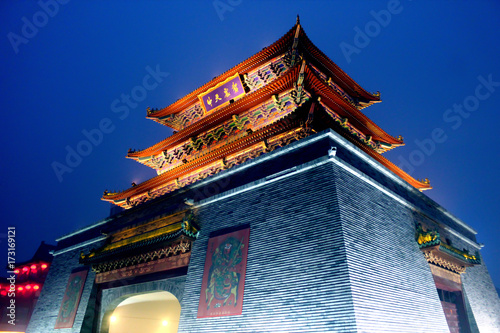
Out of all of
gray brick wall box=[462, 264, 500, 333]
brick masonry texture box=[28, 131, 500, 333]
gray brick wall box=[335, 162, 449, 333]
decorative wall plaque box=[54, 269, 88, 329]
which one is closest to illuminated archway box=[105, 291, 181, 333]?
brick masonry texture box=[28, 131, 500, 333]

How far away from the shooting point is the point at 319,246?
6469 mm

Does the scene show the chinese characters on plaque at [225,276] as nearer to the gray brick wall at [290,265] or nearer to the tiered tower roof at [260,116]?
the gray brick wall at [290,265]

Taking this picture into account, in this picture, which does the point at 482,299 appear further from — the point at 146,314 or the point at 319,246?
the point at 146,314

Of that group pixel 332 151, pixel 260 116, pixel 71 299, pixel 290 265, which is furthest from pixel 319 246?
pixel 71 299

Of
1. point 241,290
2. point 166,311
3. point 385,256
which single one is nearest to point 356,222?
point 385,256

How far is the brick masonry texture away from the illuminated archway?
3.41 ft

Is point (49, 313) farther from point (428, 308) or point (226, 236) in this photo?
point (428, 308)

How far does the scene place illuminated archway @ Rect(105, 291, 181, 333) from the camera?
454 inches

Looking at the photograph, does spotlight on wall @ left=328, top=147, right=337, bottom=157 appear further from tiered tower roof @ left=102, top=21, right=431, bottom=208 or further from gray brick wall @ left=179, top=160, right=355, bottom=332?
tiered tower roof @ left=102, top=21, right=431, bottom=208

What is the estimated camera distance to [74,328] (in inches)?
436

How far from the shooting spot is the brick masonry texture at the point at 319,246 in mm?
6000

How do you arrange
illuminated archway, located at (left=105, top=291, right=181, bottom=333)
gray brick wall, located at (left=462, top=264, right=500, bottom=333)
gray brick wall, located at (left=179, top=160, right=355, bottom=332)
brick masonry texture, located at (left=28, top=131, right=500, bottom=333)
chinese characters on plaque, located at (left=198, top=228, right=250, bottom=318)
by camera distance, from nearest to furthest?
gray brick wall, located at (left=179, top=160, right=355, bottom=332) → brick masonry texture, located at (left=28, top=131, right=500, bottom=333) → chinese characters on plaque, located at (left=198, top=228, right=250, bottom=318) → gray brick wall, located at (left=462, top=264, right=500, bottom=333) → illuminated archway, located at (left=105, top=291, right=181, bottom=333)

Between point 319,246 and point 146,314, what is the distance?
10.0 meters

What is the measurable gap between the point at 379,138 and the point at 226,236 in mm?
8807
